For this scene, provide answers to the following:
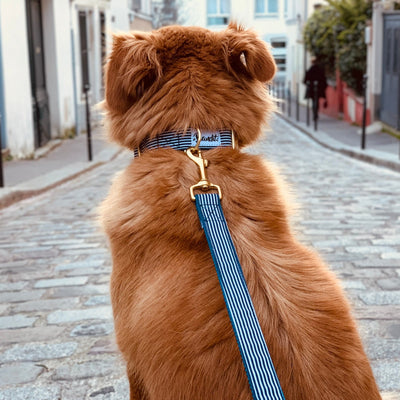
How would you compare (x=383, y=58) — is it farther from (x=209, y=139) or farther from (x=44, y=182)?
(x=209, y=139)

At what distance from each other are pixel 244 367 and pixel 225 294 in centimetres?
17

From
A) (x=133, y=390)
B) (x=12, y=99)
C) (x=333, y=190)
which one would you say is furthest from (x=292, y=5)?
(x=133, y=390)

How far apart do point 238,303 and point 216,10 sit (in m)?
51.1

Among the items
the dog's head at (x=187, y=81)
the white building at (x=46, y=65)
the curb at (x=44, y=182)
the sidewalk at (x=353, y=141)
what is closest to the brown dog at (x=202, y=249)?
the dog's head at (x=187, y=81)

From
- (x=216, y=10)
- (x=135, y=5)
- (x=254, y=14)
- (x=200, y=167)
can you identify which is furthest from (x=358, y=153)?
(x=216, y=10)

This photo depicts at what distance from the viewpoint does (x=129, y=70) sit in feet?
6.98

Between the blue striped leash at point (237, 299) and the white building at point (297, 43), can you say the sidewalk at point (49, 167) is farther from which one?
the white building at point (297, 43)

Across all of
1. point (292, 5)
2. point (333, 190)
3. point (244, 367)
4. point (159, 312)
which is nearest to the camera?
point (244, 367)

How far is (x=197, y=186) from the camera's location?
1.91 metres

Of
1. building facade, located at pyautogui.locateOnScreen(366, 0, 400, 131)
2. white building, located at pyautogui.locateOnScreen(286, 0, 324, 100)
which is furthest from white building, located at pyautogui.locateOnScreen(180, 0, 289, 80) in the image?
building facade, located at pyautogui.locateOnScreen(366, 0, 400, 131)

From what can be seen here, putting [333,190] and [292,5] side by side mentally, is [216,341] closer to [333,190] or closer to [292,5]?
[333,190]

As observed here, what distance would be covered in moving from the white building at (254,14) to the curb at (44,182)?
37.4m

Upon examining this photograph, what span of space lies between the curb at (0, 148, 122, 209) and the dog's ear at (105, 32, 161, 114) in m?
6.79

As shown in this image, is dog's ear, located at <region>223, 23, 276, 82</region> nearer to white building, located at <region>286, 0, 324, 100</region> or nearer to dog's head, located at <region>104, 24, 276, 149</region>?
dog's head, located at <region>104, 24, 276, 149</region>
